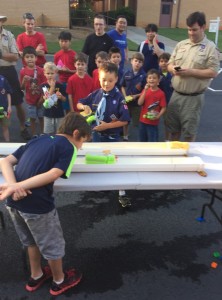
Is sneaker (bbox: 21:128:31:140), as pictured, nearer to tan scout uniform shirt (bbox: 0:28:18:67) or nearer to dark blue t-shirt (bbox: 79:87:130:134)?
tan scout uniform shirt (bbox: 0:28:18:67)

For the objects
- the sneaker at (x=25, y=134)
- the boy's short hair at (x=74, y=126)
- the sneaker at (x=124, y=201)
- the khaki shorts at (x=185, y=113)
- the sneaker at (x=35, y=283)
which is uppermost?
the boy's short hair at (x=74, y=126)

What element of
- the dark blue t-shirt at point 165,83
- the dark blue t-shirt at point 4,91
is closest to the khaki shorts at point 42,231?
the dark blue t-shirt at point 4,91

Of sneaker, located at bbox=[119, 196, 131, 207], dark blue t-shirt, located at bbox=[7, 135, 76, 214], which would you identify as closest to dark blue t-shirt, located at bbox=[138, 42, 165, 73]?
sneaker, located at bbox=[119, 196, 131, 207]

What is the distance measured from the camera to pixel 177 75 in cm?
368

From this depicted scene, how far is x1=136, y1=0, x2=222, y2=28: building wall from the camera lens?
26562 mm

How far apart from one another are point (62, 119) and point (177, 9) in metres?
28.0

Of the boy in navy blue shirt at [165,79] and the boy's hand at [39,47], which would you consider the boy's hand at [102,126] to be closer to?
the boy in navy blue shirt at [165,79]

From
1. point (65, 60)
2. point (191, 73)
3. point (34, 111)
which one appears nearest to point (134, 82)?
point (65, 60)

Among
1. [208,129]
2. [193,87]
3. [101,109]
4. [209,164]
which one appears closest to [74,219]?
[101,109]

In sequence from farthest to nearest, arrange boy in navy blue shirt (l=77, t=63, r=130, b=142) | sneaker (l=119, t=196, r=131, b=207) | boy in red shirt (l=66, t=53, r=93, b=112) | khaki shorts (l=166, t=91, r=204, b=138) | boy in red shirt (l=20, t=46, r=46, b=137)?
boy in red shirt (l=20, t=46, r=46, b=137) → boy in red shirt (l=66, t=53, r=93, b=112) → khaki shorts (l=166, t=91, r=204, b=138) → sneaker (l=119, t=196, r=131, b=207) → boy in navy blue shirt (l=77, t=63, r=130, b=142)

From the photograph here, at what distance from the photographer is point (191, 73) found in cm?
345

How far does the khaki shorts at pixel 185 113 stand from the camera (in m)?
3.76

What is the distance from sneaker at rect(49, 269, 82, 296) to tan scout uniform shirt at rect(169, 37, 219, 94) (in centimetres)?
249

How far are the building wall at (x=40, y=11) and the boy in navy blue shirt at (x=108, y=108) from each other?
21255mm
